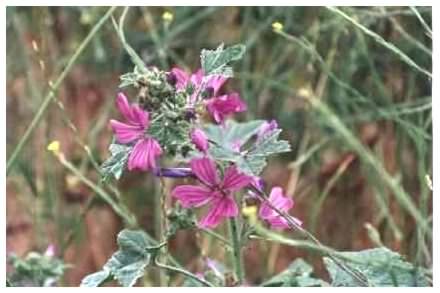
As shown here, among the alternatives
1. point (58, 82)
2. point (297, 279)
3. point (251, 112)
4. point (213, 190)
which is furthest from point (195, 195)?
point (251, 112)

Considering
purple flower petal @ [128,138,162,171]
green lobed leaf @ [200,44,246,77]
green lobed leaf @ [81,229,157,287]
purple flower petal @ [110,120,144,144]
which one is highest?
green lobed leaf @ [200,44,246,77]

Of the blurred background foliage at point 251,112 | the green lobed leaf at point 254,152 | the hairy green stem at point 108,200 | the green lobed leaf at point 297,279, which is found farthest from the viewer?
the blurred background foliage at point 251,112

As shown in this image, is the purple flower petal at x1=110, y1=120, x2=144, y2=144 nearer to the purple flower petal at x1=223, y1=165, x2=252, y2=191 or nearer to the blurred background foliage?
the purple flower petal at x1=223, y1=165, x2=252, y2=191

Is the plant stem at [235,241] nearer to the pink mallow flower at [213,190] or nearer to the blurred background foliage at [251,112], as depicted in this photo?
the pink mallow flower at [213,190]

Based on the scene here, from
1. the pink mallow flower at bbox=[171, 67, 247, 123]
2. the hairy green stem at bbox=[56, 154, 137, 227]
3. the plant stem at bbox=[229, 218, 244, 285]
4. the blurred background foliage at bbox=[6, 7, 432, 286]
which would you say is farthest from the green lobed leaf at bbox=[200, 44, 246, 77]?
the blurred background foliage at bbox=[6, 7, 432, 286]

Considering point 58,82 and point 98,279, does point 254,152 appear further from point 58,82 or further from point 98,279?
point 58,82

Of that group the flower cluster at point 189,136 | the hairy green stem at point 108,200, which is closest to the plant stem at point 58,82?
the hairy green stem at point 108,200

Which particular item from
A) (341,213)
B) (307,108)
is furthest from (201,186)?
(341,213)
